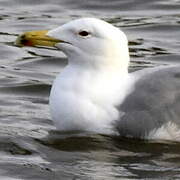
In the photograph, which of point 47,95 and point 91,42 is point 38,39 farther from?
point 47,95

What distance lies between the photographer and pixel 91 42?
874 centimetres

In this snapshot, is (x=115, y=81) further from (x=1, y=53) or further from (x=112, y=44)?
(x=1, y=53)

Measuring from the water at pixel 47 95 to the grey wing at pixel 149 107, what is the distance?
6.6 inches

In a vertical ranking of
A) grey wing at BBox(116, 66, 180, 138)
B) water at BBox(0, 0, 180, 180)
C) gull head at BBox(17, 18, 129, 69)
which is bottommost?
water at BBox(0, 0, 180, 180)

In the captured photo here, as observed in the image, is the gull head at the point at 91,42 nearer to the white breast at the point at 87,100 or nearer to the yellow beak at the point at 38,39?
the yellow beak at the point at 38,39

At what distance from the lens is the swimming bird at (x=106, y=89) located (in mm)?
8539

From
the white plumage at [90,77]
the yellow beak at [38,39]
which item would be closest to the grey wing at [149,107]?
the white plumage at [90,77]

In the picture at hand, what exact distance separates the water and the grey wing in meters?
0.17

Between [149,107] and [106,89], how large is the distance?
0.44 meters

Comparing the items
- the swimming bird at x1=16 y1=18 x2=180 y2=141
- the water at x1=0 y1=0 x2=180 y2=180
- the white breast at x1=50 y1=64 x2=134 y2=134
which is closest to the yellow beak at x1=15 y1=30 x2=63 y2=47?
the swimming bird at x1=16 y1=18 x2=180 y2=141

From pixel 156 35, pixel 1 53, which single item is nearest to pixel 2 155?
pixel 1 53

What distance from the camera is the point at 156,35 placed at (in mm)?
12805

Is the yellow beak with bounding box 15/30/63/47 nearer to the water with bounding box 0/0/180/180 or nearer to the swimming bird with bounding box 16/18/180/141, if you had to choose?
the swimming bird with bounding box 16/18/180/141

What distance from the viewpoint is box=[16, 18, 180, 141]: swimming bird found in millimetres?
8539
